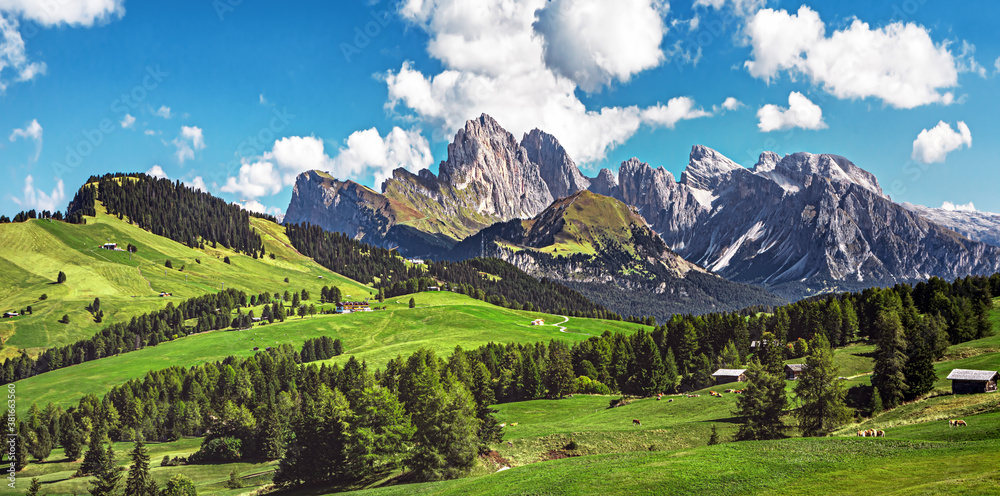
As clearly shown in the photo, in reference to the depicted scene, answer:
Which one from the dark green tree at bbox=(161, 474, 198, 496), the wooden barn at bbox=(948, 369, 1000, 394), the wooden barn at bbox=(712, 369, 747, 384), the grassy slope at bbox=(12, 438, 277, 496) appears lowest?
the grassy slope at bbox=(12, 438, 277, 496)

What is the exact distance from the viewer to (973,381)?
75.8 meters

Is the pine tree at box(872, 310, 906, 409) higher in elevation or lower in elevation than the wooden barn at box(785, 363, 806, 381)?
higher

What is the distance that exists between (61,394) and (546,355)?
150 m

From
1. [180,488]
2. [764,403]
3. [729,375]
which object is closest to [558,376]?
[729,375]

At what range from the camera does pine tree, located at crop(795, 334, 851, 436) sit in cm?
7169

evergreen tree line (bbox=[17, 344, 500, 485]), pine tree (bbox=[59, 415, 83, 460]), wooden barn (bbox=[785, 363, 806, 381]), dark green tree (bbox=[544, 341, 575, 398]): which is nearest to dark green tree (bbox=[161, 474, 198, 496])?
evergreen tree line (bbox=[17, 344, 500, 485])

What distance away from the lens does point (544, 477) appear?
180ft

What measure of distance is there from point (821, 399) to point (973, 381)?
74.6 ft

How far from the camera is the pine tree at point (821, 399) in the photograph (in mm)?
71688

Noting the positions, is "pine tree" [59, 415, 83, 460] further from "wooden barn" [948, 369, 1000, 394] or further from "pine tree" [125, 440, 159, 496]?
"wooden barn" [948, 369, 1000, 394]

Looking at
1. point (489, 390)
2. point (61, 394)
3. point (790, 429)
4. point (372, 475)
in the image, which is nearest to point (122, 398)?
point (61, 394)

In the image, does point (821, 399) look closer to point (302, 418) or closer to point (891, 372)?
point (891, 372)

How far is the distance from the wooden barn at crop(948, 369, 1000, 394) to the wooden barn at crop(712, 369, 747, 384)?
51.1 m

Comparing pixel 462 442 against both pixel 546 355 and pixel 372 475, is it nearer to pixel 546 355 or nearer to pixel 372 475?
pixel 372 475
